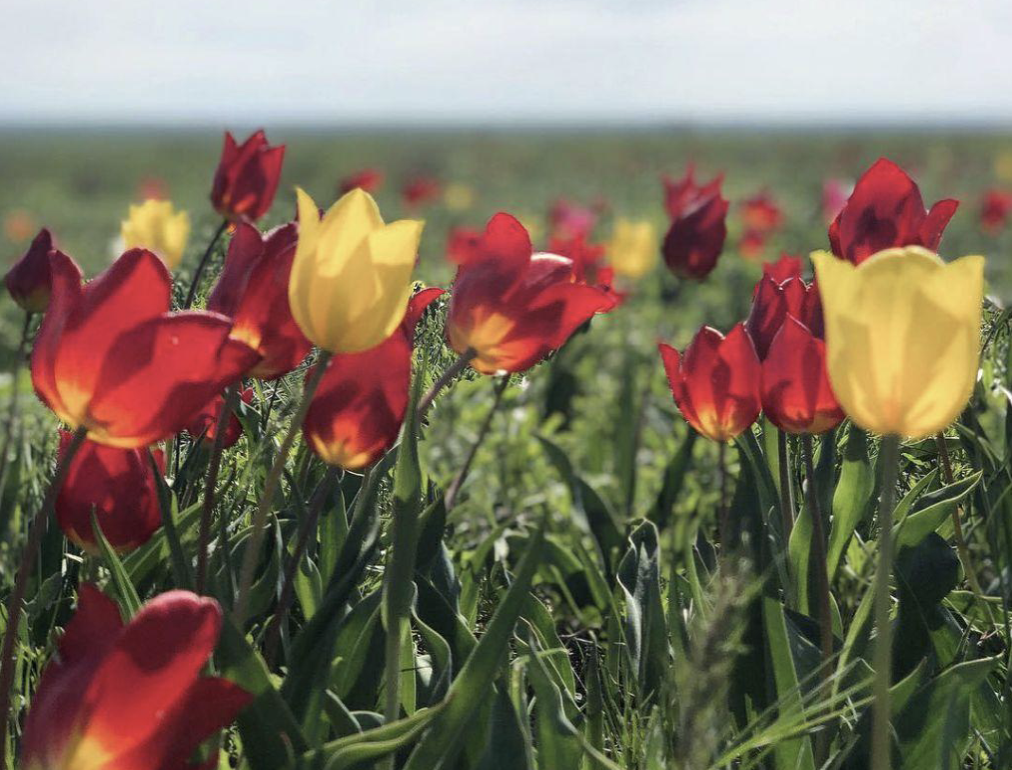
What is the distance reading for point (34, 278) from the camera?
5.54ft

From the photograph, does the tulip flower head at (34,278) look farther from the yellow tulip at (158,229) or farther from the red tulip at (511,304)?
the red tulip at (511,304)

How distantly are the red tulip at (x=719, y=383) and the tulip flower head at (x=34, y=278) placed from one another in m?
0.90

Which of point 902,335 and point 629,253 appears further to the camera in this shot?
point 629,253

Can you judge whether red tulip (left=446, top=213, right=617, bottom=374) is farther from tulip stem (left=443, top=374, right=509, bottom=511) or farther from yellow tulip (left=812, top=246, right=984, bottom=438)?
yellow tulip (left=812, top=246, right=984, bottom=438)

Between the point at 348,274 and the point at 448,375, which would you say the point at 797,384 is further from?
the point at 348,274

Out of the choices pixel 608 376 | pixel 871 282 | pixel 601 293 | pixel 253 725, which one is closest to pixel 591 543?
pixel 601 293

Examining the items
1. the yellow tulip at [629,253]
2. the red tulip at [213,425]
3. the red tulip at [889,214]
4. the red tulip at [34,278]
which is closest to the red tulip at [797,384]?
the red tulip at [889,214]

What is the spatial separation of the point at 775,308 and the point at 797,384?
14 cm

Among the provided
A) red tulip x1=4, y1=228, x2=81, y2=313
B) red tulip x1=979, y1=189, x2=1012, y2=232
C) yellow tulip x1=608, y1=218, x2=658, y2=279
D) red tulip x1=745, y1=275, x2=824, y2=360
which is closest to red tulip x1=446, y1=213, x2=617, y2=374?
red tulip x1=745, y1=275, x2=824, y2=360

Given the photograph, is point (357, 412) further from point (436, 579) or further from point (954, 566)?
point (954, 566)

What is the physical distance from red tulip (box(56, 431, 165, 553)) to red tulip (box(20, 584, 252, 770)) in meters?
0.34

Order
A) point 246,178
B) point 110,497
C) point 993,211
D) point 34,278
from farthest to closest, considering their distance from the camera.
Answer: point 993,211, point 246,178, point 34,278, point 110,497

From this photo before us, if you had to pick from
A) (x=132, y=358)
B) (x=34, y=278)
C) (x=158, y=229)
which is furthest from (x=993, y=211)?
(x=132, y=358)

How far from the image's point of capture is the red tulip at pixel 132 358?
877mm
